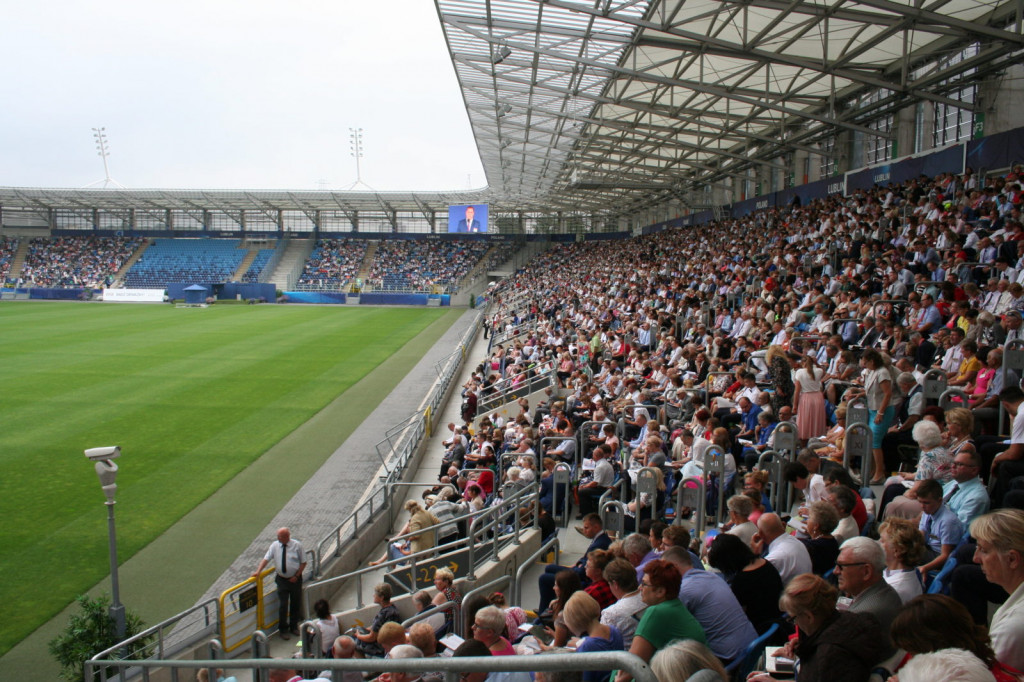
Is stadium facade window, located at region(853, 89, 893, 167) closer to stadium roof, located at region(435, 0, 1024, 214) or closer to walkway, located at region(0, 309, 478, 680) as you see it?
stadium roof, located at region(435, 0, 1024, 214)

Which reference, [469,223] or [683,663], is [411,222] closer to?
[469,223]

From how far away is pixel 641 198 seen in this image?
50594 millimetres

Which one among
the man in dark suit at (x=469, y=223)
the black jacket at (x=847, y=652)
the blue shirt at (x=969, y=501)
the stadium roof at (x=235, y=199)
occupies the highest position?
the stadium roof at (x=235, y=199)

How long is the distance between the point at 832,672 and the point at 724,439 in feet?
15.4

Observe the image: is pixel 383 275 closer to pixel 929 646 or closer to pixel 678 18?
pixel 678 18

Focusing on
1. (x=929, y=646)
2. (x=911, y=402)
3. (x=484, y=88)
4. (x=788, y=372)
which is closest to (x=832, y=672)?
(x=929, y=646)

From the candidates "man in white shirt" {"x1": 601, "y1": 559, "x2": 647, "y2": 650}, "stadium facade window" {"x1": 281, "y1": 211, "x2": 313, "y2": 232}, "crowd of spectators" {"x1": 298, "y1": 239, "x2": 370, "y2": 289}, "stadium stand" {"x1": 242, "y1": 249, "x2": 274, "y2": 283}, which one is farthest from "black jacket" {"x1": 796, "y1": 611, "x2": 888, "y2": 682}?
"stadium facade window" {"x1": 281, "y1": 211, "x2": 313, "y2": 232}

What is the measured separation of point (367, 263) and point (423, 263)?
18.2 ft

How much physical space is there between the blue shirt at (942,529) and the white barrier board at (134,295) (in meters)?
61.8

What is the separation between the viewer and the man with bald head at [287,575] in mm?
8602

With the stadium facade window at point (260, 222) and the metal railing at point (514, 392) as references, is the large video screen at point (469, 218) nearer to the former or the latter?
the stadium facade window at point (260, 222)

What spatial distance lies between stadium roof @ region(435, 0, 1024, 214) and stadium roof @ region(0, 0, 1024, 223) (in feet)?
0.18

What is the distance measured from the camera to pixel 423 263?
6781cm

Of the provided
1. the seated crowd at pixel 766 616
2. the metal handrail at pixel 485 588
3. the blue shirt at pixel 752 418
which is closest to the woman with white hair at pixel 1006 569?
the seated crowd at pixel 766 616
